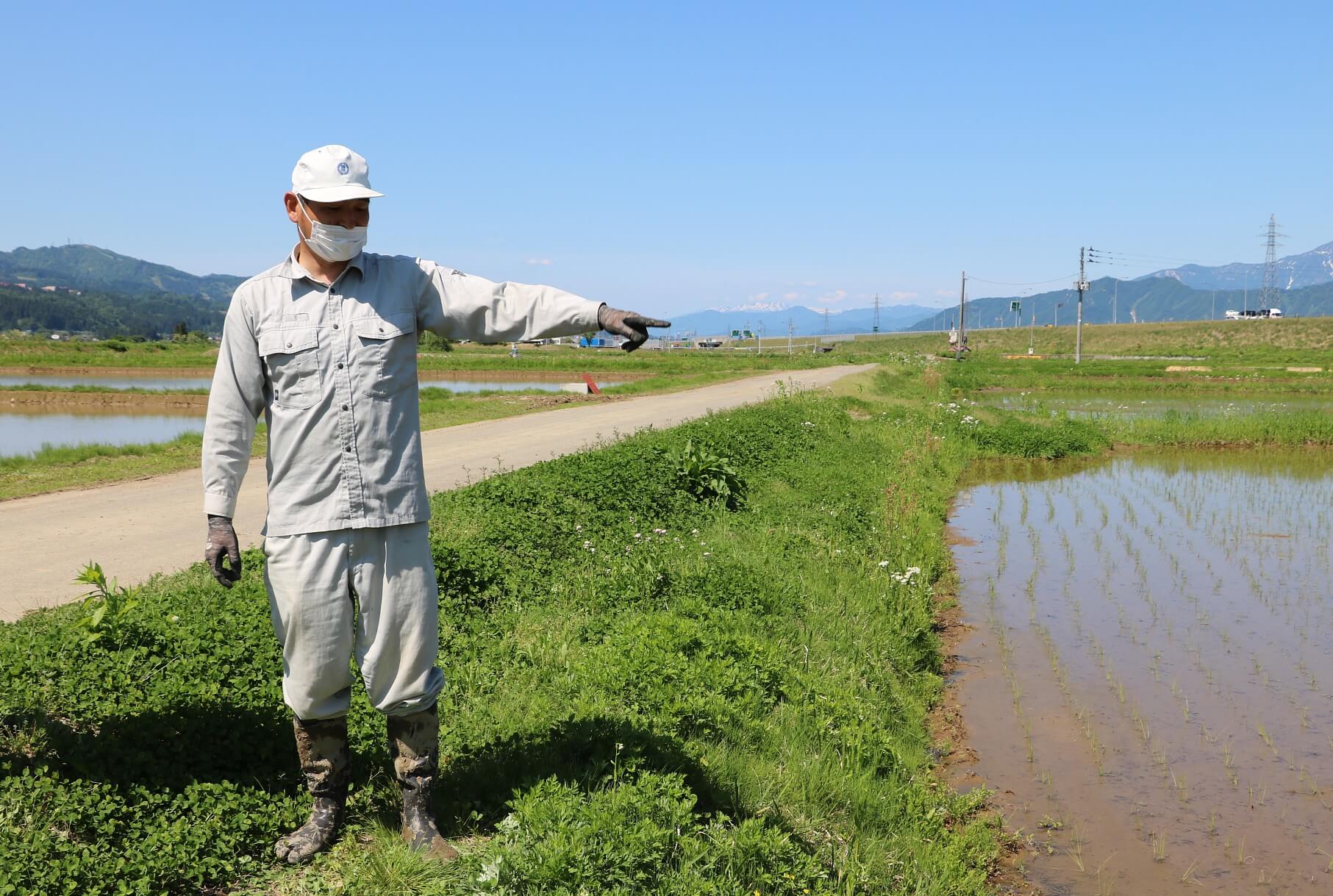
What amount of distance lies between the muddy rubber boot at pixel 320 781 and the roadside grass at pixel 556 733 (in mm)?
77

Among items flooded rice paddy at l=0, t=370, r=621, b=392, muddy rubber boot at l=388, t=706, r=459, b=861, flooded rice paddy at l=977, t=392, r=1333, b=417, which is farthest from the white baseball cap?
flooded rice paddy at l=0, t=370, r=621, b=392

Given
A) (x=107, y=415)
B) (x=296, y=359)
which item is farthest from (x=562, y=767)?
(x=107, y=415)

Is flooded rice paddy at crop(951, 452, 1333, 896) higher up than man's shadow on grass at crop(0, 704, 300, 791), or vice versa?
man's shadow on grass at crop(0, 704, 300, 791)

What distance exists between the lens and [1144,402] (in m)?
31.7

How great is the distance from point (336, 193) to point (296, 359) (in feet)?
1.85

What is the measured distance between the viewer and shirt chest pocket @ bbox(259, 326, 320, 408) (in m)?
3.37

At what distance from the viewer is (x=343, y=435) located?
3.36 metres

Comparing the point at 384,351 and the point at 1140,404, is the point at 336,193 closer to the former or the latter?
the point at 384,351

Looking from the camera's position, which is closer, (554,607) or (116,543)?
(554,607)

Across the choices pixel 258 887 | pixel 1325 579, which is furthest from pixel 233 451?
pixel 1325 579

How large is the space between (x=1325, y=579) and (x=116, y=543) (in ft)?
38.5

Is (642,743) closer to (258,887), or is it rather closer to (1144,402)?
(258,887)

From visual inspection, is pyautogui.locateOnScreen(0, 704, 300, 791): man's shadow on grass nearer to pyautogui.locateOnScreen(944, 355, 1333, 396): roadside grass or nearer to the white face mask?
the white face mask

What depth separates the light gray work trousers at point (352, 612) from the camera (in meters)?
3.32
